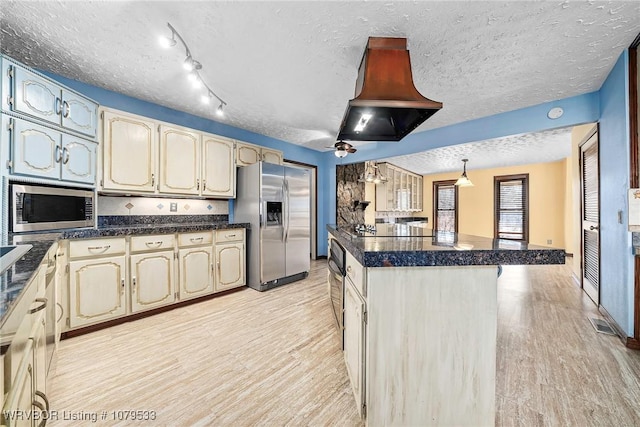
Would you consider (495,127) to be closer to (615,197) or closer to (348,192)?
(615,197)

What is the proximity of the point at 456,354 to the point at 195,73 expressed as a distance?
8.66 feet

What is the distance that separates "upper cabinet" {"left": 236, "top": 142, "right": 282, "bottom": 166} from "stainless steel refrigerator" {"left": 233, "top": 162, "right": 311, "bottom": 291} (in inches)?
6.6

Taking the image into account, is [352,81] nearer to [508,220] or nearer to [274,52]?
[274,52]

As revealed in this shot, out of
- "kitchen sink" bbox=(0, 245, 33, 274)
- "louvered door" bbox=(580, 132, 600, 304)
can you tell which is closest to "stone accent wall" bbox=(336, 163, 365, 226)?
"louvered door" bbox=(580, 132, 600, 304)

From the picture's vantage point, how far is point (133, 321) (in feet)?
7.93

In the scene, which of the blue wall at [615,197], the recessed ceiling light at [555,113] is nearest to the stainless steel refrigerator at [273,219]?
the recessed ceiling light at [555,113]

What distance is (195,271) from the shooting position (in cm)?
285

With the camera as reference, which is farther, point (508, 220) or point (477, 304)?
point (508, 220)

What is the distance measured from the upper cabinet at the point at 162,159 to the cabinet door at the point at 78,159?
12cm

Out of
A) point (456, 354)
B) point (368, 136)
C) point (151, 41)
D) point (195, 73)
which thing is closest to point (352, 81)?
point (368, 136)

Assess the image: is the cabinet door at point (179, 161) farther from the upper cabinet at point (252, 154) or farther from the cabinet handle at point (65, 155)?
the cabinet handle at point (65, 155)

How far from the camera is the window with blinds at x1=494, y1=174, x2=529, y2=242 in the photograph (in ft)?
20.4

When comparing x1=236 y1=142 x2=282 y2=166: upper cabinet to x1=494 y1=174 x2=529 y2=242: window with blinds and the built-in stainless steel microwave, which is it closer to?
the built-in stainless steel microwave

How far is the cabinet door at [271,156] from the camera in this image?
389cm
